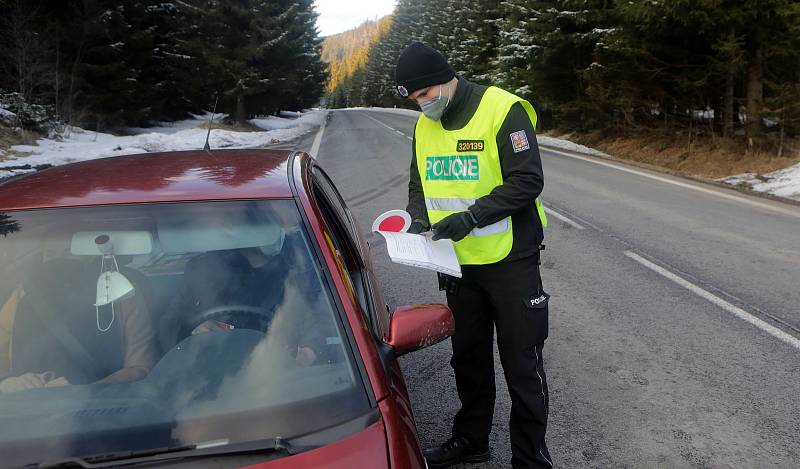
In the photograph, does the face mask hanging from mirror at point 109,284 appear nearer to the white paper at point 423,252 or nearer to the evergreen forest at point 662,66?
the white paper at point 423,252

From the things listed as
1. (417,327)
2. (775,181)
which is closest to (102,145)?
(775,181)

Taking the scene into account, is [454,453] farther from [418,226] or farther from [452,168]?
[452,168]

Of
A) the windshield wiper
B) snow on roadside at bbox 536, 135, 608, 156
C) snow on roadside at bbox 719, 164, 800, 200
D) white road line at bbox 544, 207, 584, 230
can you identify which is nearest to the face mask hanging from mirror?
the windshield wiper

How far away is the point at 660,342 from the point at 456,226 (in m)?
2.61

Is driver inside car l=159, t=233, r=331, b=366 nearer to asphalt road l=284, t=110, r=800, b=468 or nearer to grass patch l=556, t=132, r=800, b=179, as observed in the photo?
asphalt road l=284, t=110, r=800, b=468

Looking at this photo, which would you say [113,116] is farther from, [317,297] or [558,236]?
[317,297]

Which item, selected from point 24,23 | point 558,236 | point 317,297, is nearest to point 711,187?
point 558,236

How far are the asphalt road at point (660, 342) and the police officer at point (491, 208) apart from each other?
620 mm

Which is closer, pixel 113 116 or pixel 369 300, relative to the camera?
pixel 369 300

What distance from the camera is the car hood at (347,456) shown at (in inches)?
58.6

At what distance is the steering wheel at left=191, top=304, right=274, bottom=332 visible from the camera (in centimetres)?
197

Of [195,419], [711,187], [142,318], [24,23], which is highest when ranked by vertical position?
[24,23]

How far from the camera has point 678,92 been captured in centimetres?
1683

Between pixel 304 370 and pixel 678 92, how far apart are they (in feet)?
57.8
